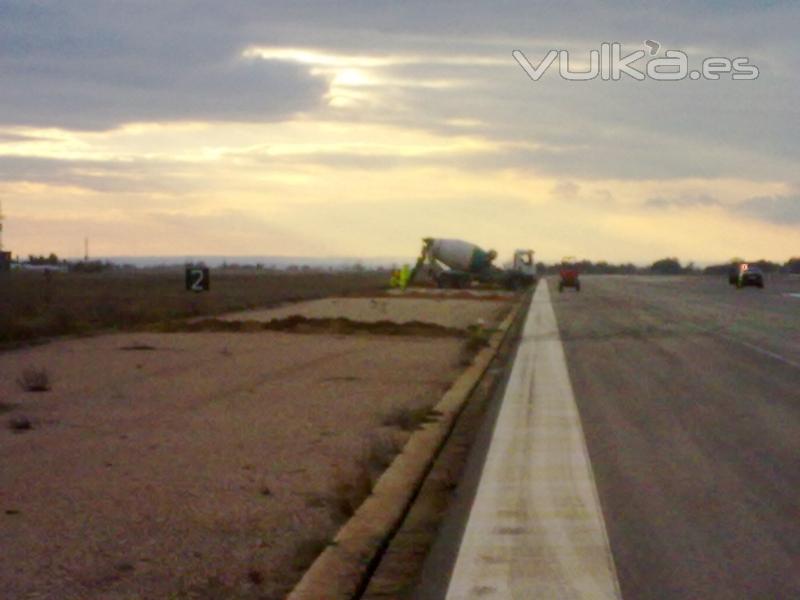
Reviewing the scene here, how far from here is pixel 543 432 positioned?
620 inches

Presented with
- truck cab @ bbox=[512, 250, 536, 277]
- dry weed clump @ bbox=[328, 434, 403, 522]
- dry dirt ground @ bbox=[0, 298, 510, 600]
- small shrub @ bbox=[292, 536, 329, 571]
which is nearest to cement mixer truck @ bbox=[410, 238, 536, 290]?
truck cab @ bbox=[512, 250, 536, 277]

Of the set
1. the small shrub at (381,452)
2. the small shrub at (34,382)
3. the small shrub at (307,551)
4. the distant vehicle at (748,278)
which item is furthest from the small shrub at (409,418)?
the distant vehicle at (748,278)

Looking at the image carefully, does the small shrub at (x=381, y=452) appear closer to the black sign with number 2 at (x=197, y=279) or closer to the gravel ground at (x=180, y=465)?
the gravel ground at (x=180, y=465)

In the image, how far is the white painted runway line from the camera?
8461mm

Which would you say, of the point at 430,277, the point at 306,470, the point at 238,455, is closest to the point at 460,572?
the point at 306,470

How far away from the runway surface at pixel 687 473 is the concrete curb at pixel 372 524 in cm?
44

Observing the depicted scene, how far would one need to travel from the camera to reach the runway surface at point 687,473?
8.66 m

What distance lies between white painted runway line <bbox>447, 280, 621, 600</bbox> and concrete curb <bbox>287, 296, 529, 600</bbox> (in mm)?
585

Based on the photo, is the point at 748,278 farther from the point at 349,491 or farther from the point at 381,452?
the point at 349,491

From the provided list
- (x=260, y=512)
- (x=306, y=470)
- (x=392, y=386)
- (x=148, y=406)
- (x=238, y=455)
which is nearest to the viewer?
(x=260, y=512)

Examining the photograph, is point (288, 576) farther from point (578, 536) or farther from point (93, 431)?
point (93, 431)

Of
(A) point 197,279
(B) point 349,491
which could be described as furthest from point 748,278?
(B) point 349,491

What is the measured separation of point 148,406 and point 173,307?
34.2m

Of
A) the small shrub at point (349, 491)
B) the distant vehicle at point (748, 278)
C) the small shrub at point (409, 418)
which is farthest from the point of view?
the distant vehicle at point (748, 278)
